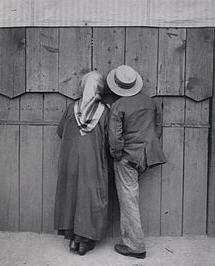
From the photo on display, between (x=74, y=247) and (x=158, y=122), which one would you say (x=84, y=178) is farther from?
(x=158, y=122)

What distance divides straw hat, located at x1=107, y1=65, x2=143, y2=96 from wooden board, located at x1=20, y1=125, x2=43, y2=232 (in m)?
0.92

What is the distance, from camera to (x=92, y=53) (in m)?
4.64

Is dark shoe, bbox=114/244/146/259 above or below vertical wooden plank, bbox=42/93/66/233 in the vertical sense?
below

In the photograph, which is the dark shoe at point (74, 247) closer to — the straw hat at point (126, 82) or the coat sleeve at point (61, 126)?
the coat sleeve at point (61, 126)

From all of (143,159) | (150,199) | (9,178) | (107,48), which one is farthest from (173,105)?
(9,178)

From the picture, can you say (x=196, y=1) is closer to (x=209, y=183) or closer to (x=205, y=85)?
(x=205, y=85)

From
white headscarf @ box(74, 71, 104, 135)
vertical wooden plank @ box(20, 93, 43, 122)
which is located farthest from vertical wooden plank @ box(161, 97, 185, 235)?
vertical wooden plank @ box(20, 93, 43, 122)

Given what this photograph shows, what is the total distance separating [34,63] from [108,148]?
3.72 feet

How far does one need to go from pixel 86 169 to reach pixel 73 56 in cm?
114

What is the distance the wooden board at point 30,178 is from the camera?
4.79 meters

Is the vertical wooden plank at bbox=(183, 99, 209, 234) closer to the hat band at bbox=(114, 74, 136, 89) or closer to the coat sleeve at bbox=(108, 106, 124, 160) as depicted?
the hat band at bbox=(114, 74, 136, 89)

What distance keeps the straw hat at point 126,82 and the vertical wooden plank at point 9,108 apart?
1.02m

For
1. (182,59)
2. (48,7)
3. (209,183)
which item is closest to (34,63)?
(48,7)

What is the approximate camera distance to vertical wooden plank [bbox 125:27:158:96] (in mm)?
4602
